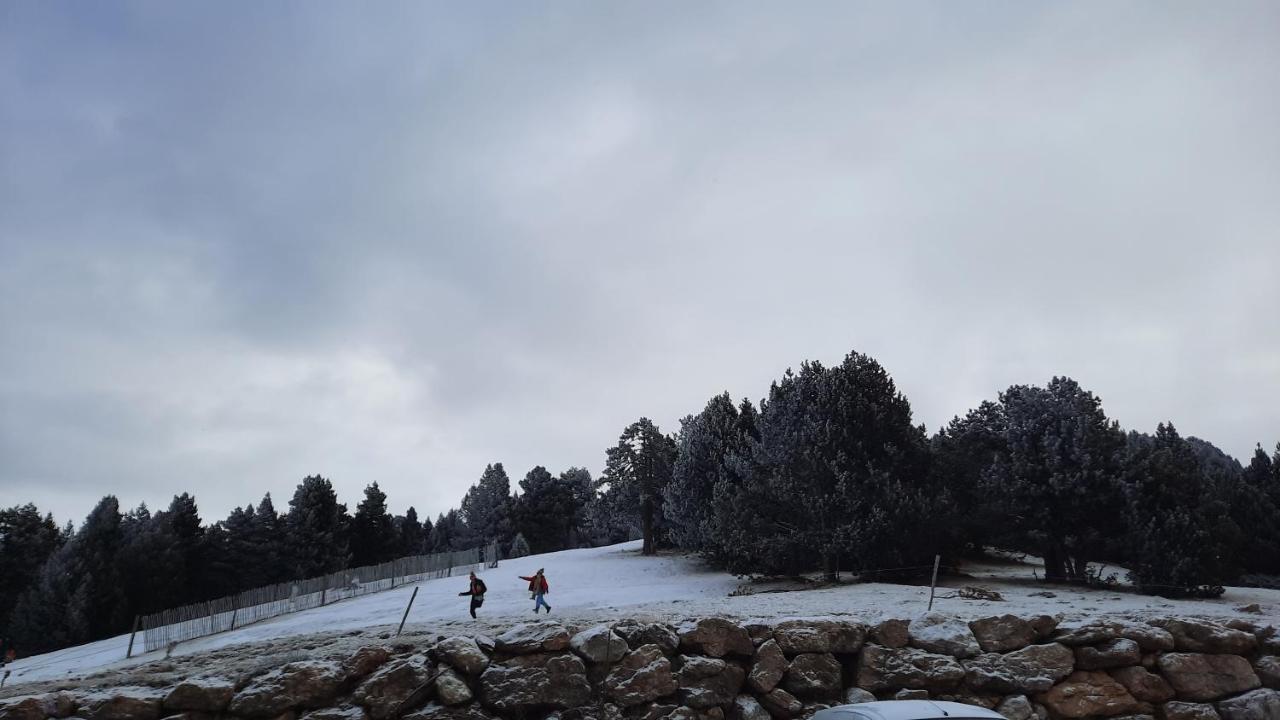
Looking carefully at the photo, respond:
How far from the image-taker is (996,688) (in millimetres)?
10508

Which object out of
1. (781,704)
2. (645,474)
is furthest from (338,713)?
(645,474)

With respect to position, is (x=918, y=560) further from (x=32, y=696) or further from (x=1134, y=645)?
(x=32, y=696)

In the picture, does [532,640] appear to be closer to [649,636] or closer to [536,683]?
[536,683]

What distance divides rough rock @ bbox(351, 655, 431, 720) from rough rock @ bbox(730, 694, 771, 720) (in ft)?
13.9

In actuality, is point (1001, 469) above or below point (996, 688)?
above

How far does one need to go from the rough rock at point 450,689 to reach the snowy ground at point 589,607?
1179 mm

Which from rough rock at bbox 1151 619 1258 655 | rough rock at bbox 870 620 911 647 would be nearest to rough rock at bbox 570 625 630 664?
rough rock at bbox 870 620 911 647

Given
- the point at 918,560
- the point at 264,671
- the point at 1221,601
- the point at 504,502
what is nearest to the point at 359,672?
the point at 264,671

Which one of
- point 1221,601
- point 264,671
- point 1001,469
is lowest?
point 1221,601

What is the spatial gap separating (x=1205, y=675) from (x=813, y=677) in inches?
242

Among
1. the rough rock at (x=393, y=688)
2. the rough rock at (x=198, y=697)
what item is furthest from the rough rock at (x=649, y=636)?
the rough rock at (x=198, y=697)

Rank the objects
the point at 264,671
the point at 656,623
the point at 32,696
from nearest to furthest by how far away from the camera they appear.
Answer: the point at 32,696, the point at 264,671, the point at 656,623

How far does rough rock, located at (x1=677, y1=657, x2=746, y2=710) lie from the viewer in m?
10.1

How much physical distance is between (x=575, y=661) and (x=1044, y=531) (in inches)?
959
